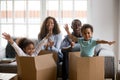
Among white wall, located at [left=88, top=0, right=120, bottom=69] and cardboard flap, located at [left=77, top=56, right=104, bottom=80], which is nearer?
cardboard flap, located at [left=77, top=56, right=104, bottom=80]

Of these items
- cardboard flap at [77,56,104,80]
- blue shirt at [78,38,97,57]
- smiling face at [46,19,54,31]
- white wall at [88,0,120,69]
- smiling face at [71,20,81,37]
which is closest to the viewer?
cardboard flap at [77,56,104,80]

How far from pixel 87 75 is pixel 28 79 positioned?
55 cm

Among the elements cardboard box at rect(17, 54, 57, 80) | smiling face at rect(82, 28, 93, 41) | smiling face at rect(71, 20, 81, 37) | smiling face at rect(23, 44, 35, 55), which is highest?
smiling face at rect(71, 20, 81, 37)

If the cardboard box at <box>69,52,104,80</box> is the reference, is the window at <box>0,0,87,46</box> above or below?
above

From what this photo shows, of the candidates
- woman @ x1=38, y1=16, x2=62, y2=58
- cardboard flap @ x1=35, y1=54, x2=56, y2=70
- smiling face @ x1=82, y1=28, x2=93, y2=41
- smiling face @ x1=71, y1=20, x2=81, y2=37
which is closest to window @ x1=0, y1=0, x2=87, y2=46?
smiling face @ x1=71, y1=20, x2=81, y2=37

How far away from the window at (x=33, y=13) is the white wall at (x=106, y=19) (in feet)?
0.68

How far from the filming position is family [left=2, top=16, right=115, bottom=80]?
2820 millimetres

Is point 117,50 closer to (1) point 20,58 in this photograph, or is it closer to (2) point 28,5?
(2) point 28,5

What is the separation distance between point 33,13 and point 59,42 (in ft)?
4.47

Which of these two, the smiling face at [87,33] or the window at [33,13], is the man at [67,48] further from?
the window at [33,13]

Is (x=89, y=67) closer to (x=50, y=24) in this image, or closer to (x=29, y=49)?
(x=29, y=49)

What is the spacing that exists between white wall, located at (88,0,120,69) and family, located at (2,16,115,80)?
0.98m

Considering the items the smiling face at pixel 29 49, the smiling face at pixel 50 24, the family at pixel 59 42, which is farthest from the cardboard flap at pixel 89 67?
the smiling face at pixel 50 24

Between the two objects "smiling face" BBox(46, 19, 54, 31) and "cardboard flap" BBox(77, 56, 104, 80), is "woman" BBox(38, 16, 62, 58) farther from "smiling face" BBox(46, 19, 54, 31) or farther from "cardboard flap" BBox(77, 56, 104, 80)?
"cardboard flap" BBox(77, 56, 104, 80)
